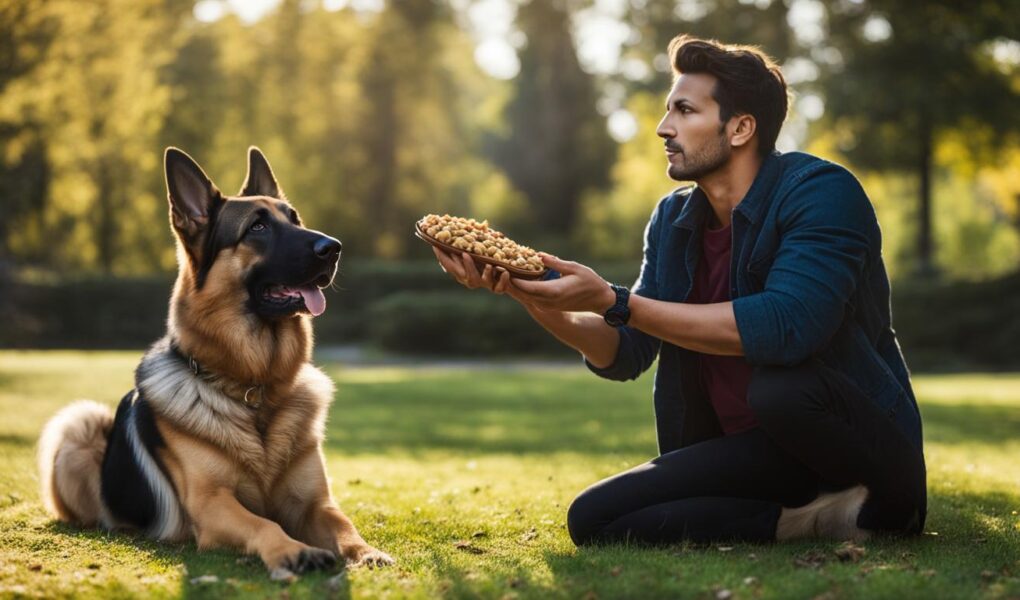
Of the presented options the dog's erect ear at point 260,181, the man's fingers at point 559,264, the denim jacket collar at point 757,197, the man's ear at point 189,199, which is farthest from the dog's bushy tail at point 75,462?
the denim jacket collar at point 757,197

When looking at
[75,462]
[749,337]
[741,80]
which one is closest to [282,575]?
[75,462]

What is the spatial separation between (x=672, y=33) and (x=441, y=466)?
24.1 metres

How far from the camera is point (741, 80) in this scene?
4711 mm

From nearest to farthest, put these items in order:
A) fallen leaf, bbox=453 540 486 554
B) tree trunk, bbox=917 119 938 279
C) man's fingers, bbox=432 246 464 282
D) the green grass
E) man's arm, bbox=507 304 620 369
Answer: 1. the green grass
2. man's fingers, bbox=432 246 464 282
3. fallen leaf, bbox=453 540 486 554
4. man's arm, bbox=507 304 620 369
5. tree trunk, bbox=917 119 938 279

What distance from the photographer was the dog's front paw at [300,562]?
399 cm

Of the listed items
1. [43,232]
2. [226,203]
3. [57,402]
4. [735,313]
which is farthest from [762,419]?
[43,232]

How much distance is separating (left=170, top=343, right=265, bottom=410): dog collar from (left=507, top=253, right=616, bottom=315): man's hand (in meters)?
1.42

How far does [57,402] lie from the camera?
1405cm

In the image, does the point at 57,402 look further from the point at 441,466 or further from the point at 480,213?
the point at 480,213

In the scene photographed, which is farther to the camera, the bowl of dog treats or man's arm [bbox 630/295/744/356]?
the bowl of dog treats

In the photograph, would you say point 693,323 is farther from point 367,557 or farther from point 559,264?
point 367,557

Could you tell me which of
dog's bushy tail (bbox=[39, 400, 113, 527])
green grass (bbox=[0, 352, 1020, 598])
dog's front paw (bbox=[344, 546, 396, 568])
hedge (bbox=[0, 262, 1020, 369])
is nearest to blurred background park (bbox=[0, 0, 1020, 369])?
hedge (bbox=[0, 262, 1020, 369])

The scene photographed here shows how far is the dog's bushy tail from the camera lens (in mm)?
5324

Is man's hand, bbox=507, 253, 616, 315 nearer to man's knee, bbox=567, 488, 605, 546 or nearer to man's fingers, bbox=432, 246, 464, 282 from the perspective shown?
man's fingers, bbox=432, 246, 464, 282
